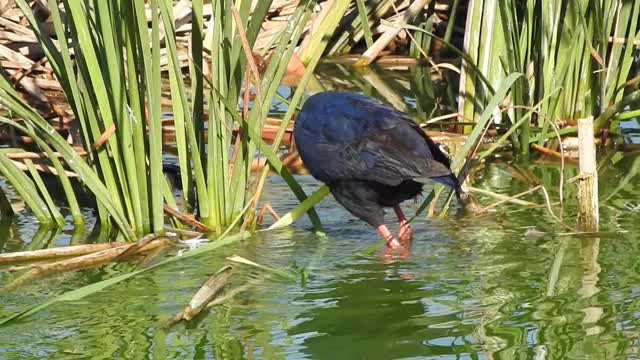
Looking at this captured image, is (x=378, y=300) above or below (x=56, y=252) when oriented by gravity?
below

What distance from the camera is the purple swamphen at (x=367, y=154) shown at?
4.32 meters

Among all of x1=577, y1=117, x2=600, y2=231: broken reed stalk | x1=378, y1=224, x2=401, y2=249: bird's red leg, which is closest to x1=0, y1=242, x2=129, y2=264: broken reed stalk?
x1=378, y1=224, x2=401, y2=249: bird's red leg

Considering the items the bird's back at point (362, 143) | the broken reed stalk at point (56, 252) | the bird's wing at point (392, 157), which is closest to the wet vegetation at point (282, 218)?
the broken reed stalk at point (56, 252)

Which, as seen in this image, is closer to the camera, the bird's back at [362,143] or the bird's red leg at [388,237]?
the bird's back at [362,143]

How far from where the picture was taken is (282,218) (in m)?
4.62

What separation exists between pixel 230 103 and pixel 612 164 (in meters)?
2.23

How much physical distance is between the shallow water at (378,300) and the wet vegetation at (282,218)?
11 millimetres

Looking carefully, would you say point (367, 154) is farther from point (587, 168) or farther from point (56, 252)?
point (56, 252)

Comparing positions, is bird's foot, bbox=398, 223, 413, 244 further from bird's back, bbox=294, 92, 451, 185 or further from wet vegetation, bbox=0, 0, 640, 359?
bird's back, bbox=294, 92, 451, 185

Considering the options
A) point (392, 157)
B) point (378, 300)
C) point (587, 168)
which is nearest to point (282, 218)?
point (392, 157)

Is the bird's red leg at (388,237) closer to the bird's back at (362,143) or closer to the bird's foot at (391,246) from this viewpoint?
the bird's foot at (391,246)

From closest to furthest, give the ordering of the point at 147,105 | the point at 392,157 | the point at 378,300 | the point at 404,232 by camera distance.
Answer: the point at 378,300 < the point at 392,157 < the point at 147,105 < the point at 404,232

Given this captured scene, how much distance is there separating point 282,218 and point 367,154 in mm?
445

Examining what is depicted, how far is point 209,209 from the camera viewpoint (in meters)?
4.67
